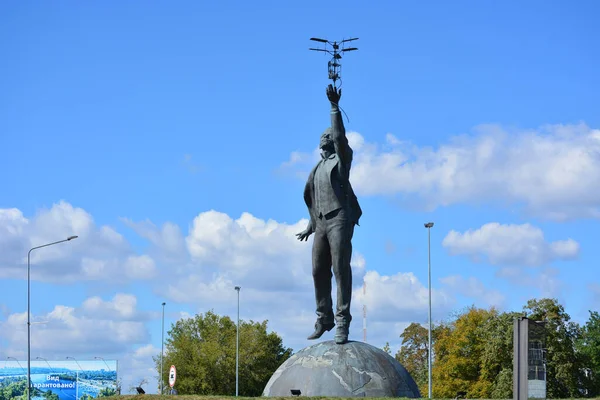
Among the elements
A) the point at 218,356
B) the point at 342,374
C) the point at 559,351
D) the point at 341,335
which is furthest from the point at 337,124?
the point at 218,356

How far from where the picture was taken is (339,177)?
924 inches

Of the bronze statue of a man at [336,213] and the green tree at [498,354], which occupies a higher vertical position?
the bronze statue of a man at [336,213]

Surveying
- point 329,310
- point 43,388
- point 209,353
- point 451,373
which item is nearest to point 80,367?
point 43,388

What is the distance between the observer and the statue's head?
23.7 metres

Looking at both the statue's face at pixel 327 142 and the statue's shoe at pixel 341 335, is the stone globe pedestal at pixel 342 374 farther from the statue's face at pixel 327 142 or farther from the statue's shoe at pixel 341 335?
the statue's face at pixel 327 142

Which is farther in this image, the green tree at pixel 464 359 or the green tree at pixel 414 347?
the green tree at pixel 414 347

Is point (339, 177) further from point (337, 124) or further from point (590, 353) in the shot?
point (590, 353)

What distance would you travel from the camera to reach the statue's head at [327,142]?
931 inches

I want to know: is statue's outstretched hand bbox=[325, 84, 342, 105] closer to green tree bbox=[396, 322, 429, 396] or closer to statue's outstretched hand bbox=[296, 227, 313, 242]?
statue's outstretched hand bbox=[296, 227, 313, 242]

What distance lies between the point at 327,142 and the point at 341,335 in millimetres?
4474

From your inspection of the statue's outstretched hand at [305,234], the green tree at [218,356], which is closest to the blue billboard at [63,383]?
the green tree at [218,356]

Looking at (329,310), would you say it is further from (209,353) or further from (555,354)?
(209,353)

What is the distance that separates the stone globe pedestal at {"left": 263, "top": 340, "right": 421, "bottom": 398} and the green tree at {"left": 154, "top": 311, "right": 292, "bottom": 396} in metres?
47.8

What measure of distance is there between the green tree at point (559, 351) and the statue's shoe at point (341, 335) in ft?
122
